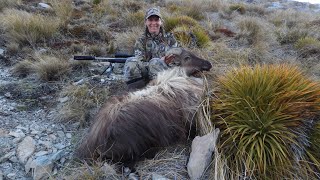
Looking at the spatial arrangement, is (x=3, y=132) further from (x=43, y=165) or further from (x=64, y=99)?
(x=64, y=99)

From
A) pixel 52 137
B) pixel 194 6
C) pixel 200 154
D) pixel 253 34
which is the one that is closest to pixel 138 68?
pixel 52 137

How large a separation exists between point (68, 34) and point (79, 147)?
193 inches

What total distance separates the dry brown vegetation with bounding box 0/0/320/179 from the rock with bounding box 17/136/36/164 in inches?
24.3

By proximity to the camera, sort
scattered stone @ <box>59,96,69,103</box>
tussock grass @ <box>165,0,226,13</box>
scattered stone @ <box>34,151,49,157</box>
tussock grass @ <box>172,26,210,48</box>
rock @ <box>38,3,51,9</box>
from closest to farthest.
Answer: scattered stone @ <box>34,151,49,157</box>, scattered stone @ <box>59,96,69,103</box>, tussock grass @ <box>172,26,210,48</box>, rock @ <box>38,3,51,9</box>, tussock grass @ <box>165,0,226,13</box>

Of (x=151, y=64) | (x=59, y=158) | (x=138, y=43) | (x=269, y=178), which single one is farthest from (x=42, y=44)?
(x=269, y=178)

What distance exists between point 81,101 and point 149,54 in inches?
78.4

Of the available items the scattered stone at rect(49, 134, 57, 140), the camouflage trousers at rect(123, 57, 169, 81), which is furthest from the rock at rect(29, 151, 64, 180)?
the camouflage trousers at rect(123, 57, 169, 81)

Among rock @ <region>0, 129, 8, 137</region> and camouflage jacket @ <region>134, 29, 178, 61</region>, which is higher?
camouflage jacket @ <region>134, 29, 178, 61</region>

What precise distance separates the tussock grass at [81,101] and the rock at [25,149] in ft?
1.98

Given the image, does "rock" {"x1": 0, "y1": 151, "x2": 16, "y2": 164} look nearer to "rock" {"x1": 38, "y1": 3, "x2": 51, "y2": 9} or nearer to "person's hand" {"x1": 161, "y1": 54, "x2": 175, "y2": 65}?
"person's hand" {"x1": 161, "y1": 54, "x2": 175, "y2": 65}

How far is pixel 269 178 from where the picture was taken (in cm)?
280

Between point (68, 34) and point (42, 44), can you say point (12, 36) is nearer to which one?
point (42, 44)

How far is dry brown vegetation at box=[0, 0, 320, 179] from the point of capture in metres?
4.37

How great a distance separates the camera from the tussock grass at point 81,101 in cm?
423
